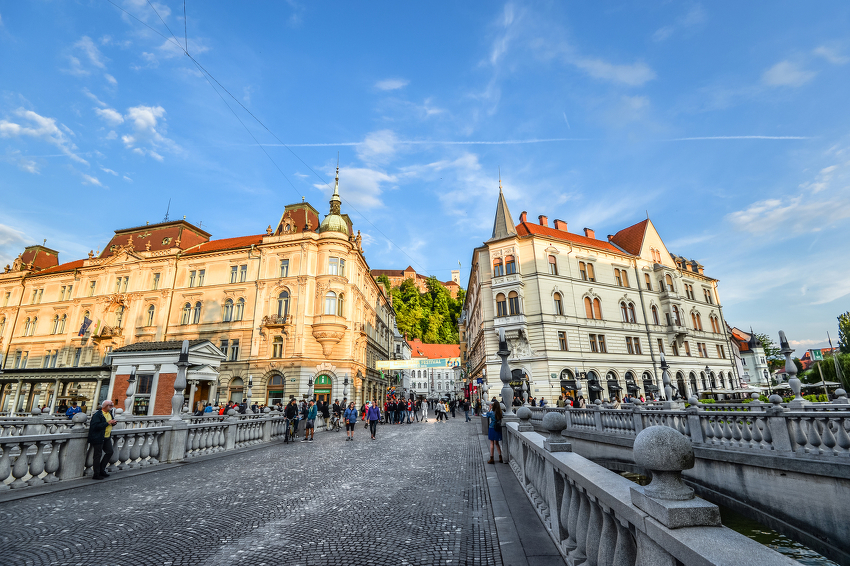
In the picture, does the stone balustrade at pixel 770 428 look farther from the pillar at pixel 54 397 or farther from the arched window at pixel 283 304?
the pillar at pixel 54 397

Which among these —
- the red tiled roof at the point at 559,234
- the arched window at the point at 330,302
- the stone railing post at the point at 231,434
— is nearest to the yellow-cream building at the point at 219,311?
the arched window at the point at 330,302

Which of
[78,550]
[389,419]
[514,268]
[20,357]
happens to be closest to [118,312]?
[20,357]

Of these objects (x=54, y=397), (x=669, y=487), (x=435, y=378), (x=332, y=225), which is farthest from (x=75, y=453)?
(x=435, y=378)

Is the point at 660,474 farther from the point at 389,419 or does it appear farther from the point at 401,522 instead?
the point at 389,419

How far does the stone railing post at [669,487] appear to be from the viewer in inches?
80.0

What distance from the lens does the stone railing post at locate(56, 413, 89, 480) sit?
28.8ft

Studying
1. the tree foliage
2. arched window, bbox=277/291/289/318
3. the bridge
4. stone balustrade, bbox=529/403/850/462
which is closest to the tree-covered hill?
the tree foliage

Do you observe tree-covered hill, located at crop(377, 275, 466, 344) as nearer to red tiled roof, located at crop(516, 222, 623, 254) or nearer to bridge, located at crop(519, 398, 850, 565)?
red tiled roof, located at crop(516, 222, 623, 254)

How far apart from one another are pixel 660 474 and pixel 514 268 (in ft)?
114

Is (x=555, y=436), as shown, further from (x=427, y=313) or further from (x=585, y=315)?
(x=427, y=313)

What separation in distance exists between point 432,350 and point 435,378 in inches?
441

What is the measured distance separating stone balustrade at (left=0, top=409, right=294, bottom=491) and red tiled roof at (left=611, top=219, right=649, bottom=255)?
40.2 meters

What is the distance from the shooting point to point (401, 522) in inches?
236

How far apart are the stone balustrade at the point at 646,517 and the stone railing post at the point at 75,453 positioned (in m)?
10.3
